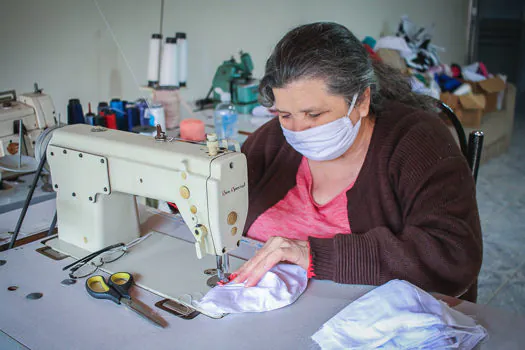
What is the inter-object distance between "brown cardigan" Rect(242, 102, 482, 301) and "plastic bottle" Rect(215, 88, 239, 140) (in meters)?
1.22

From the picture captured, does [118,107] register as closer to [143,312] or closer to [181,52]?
[181,52]

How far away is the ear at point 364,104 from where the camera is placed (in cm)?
141

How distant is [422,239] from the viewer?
1222mm

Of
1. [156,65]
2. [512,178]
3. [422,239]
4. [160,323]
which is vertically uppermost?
[156,65]

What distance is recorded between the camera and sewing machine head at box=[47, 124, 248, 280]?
108 cm

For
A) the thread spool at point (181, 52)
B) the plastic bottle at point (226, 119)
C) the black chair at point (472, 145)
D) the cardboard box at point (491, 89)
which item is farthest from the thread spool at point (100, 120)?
the cardboard box at point (491, 89)

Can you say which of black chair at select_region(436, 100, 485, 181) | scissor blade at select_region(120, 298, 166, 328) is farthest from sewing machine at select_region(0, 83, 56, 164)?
black chair at select_region(436, 100, 485, 181)

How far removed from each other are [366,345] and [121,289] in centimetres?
53

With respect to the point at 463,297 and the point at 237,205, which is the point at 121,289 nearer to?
the point at 237,205

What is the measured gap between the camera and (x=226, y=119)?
107 inches

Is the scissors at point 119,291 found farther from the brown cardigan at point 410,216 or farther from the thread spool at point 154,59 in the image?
the thread spool at point 154,59

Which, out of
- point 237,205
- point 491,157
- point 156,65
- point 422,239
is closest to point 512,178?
point 491,157

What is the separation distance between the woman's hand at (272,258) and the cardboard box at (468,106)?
3503mm

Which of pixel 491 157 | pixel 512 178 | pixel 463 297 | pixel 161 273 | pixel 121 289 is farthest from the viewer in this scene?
pixel 491 157
